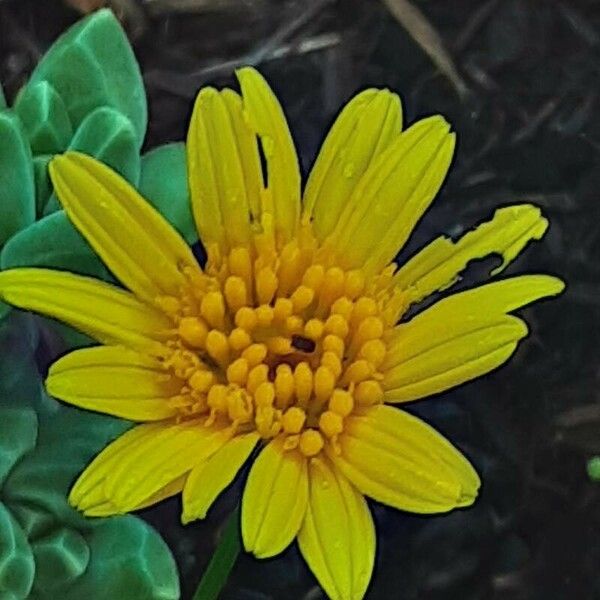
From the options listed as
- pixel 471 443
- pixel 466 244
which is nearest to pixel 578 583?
pixel 471 443

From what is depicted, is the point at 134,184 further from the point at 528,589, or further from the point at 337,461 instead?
the point at 528,589

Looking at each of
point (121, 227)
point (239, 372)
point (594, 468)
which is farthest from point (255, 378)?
point (594, 468)

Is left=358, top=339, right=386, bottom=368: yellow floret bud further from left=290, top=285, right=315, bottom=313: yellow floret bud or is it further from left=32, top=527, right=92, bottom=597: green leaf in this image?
left=32, top=527, right=92, bottom=597: green leaf

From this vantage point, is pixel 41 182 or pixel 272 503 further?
Result: pixel 41 182

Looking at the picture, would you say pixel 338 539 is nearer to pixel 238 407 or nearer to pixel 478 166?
pixel 238 407

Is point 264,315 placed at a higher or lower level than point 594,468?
higher

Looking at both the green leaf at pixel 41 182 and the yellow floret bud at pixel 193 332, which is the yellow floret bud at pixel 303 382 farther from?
the green leaf at pixel 41 182

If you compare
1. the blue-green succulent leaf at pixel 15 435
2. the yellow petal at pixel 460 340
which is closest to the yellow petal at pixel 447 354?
the yellow petal at pixel 460 340
